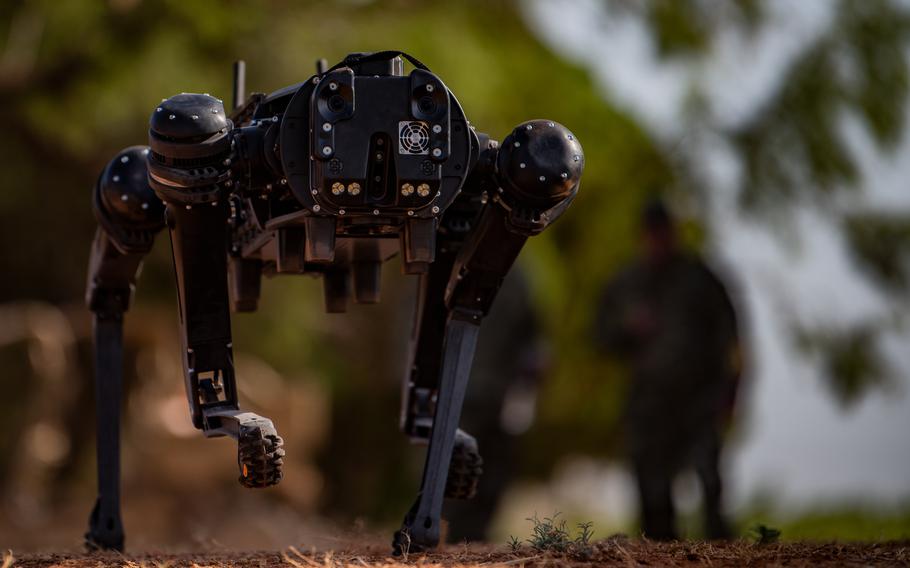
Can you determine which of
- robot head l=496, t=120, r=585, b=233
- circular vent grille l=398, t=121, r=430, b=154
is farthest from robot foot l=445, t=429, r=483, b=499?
circular vent grille l=398, t=121, r=430, b=154

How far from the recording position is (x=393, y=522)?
1439 cm

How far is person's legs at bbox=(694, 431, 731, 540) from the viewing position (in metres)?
7.86

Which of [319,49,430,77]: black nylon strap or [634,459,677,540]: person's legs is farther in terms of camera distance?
[634,459,677,540]: person's legs

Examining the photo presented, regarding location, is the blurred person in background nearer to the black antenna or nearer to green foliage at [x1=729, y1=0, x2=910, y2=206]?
green foliage at [x1=729, y1=0, x2=910, y2=206]

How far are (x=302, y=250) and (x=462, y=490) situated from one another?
98cm

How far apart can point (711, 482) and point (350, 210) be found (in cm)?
510

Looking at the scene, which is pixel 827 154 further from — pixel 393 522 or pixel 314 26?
pixel 393 522

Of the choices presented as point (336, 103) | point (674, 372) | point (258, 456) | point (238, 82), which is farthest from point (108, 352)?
point (674, 372)

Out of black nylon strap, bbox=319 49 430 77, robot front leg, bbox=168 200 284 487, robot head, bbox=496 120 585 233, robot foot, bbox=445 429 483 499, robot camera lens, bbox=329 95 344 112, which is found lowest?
robot foot, bbox=445 429 483 499

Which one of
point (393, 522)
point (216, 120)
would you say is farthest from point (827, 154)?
point (216, 120)

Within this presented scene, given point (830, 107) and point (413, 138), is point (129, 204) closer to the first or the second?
point (413, 138)

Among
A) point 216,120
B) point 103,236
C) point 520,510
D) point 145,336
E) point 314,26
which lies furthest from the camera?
point 520,510

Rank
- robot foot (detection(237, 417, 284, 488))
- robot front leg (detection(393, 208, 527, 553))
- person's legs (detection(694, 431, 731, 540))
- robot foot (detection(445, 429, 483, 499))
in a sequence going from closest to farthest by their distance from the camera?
robot foot (detection(237, 417, 284, 488)), robot front leg (detection(393, 208, 527, 553)), robot foot (detection(445, 429, 483, 499)), person's legs (detection(694, 431, 731, 540))

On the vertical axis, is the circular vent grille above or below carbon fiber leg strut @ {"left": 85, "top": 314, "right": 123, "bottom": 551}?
above
